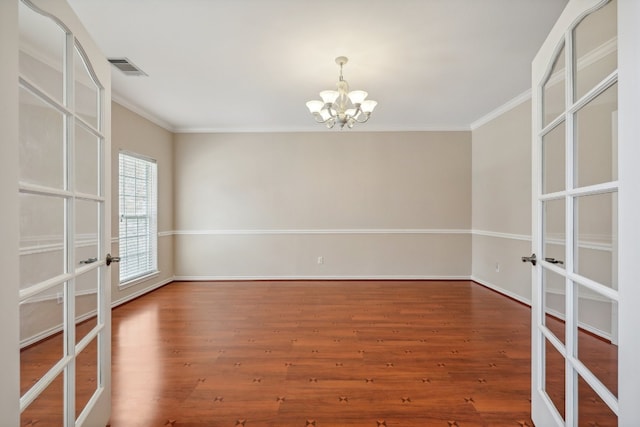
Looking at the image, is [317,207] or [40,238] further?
[317,207]

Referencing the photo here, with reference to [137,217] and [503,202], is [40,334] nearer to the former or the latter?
[137,217]

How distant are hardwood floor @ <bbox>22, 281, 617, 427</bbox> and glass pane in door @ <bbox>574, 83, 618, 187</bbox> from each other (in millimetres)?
606

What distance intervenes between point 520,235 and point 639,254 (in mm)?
3603

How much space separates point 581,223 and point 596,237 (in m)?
0.10

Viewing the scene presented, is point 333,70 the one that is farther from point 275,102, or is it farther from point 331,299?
point 331,299

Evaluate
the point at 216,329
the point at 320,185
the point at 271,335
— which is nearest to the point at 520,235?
the point at 320,185

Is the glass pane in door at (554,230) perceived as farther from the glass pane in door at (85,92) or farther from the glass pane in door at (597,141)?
the glass pane in door at (85,92)

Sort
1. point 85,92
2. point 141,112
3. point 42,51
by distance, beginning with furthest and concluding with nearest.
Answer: point 141,112 < point 85,92 < point 42,51

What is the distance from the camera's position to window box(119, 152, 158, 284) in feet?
13.8

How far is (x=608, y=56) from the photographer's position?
1003mm

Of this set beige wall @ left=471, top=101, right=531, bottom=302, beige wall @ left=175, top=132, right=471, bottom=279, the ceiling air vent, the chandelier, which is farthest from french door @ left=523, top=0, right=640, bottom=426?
beige wall @ left=175, top=132, right=471, bottom=279

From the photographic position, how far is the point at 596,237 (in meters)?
1.11

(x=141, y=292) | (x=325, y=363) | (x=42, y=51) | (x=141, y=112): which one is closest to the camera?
(x=42, y=51)

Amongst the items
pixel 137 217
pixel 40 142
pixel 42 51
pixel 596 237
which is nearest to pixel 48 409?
pixel 40 142
